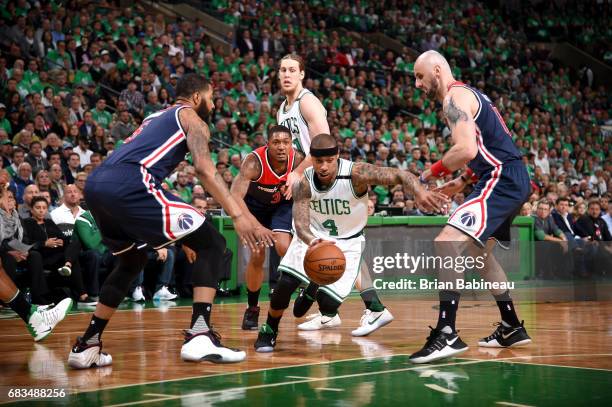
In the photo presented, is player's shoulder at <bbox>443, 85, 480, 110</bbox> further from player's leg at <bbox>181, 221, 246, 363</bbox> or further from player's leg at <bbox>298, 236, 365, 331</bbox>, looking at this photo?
player's leg at <bbox>181, 221, 246, 363</bbox>

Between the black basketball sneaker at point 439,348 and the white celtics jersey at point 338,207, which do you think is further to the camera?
the white celtics jersey at point 338,207

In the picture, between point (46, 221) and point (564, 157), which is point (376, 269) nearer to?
point (46, 221)

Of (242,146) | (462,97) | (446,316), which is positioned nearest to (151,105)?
(242,146)

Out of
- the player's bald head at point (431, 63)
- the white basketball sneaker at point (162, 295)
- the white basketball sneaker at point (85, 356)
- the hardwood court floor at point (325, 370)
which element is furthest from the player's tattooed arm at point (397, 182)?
the white basketball sneaker at point (162, 295)

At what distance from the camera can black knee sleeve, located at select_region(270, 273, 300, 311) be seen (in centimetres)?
706

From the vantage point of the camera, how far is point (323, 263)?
21.6ft

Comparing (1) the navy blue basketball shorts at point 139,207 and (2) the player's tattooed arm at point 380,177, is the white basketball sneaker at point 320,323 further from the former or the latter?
(1) the navy blue basketball shorts at point 139,207

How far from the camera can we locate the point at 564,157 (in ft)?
74.5

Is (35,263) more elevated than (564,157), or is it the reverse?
(564,157)

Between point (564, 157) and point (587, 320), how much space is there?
45.2 ft

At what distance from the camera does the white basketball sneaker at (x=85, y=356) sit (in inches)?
242

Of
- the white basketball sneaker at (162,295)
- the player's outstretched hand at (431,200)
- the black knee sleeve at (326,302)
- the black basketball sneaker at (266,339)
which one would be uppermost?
the player's outstretched hand at (431,200)

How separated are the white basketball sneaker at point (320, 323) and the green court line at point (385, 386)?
7.58 ft

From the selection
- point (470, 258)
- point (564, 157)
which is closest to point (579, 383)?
point (470, 258)
